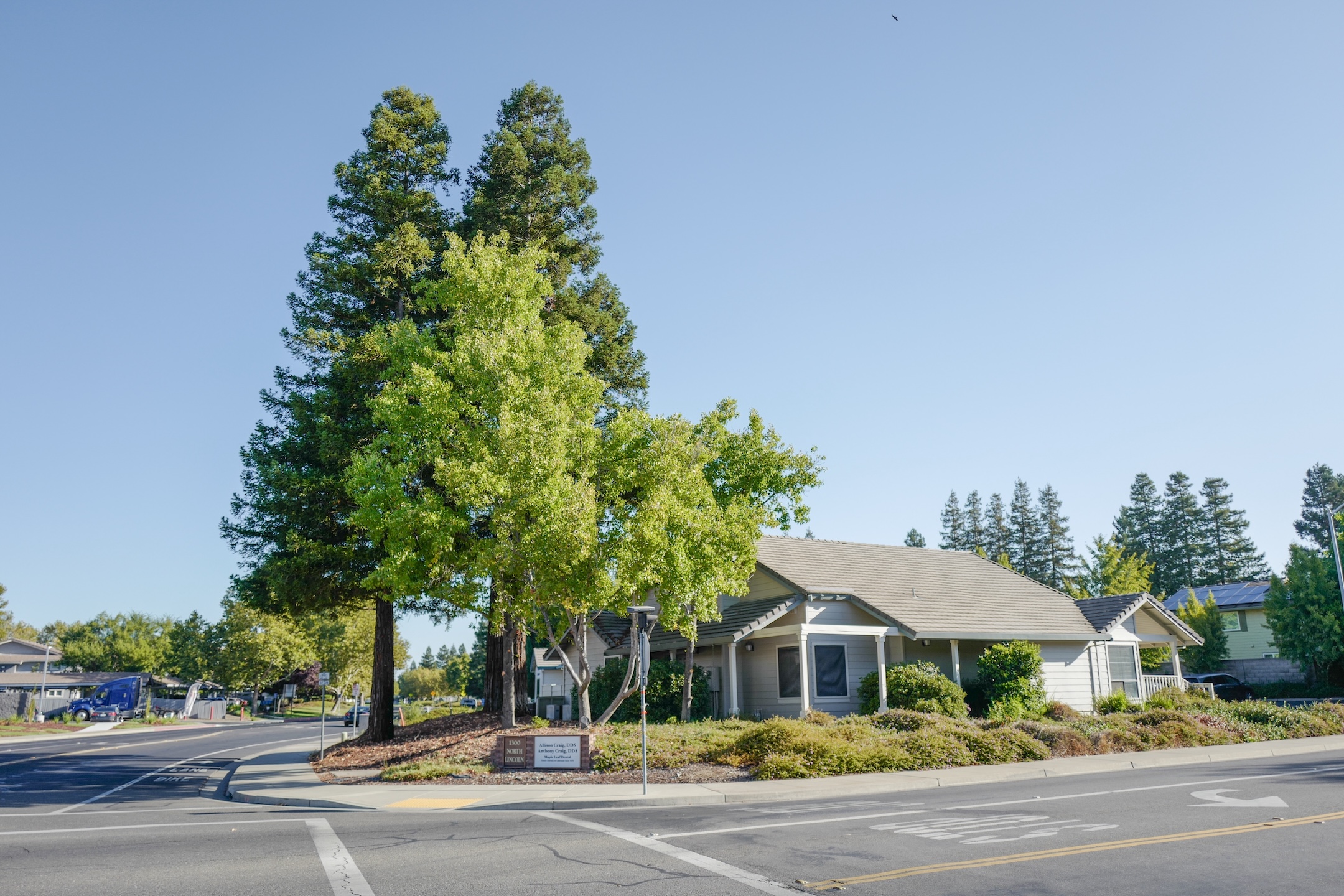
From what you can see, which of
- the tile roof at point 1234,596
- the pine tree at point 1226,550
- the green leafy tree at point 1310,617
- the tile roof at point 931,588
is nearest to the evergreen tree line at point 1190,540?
the pine tree at point 1226,550

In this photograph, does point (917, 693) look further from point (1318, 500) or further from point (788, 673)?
point (1318, 500)

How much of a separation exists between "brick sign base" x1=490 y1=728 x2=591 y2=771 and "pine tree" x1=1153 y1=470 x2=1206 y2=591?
8972 cm

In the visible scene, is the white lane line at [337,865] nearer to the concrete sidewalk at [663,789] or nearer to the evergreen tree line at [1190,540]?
the concrete sidewalk at [663,789]

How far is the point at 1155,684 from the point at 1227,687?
1485cm

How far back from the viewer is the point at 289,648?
69.8 m

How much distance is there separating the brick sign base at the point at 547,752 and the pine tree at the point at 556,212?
13.0 metres

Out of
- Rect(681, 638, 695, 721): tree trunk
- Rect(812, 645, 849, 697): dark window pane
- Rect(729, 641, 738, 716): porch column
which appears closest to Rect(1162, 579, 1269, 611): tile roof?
Rect(812, 645, 849, 697): dark window pane

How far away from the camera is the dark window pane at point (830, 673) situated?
25750 mm

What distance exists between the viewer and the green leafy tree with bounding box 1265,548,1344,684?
44.0m

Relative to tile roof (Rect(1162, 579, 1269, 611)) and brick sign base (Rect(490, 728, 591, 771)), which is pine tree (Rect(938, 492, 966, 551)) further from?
brick sign base (Rect(490, 728, 591, 771))

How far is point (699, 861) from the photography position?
9.26 metres

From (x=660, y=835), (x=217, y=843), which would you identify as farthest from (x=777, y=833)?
(x=217, y=843)

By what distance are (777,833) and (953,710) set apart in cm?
1490

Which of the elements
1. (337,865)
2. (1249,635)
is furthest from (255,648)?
(1249,635)
